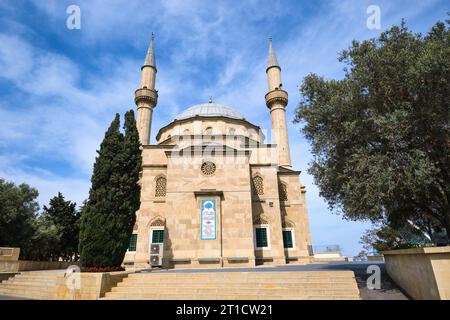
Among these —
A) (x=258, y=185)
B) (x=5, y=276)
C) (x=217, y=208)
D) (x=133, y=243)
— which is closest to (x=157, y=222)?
(x=133, y=243)

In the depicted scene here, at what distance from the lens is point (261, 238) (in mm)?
18047

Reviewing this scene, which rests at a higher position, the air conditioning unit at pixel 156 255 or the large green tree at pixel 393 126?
the large green tree at pixel 393 126

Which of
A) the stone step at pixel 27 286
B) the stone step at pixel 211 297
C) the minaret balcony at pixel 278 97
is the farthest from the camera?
the minaret balcony at pixel 278 97

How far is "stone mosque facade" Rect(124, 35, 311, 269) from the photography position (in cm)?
1594

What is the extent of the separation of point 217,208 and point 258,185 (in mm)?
4676

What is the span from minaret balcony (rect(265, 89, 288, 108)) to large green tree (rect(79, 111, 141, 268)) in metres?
17.2

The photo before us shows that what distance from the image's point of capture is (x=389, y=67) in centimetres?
784

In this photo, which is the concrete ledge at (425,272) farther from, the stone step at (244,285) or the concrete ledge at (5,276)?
the concrete ledge at (5,276)

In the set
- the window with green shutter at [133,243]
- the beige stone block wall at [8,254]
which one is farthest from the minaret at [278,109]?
the beige stone block wall at [8,254]

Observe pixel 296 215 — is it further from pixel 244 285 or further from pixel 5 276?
pixel 5 276

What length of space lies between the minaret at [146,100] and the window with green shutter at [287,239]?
48.2 feet

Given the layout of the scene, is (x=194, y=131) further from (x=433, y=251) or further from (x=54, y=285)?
(x=433, y=251)

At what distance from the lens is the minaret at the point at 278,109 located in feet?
80.9
